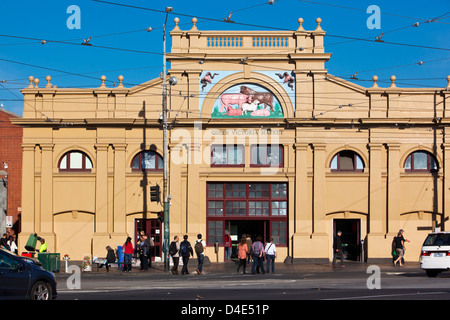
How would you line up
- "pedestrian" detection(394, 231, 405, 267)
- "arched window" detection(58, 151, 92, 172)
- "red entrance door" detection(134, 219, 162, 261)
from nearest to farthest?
"pedestrian" detection(394, 231, 405, 267) < "red entrance door" detection(134, 219, 162, 261) < "arched window" detection(58, 151, 92, 172)

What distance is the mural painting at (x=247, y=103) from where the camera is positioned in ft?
122

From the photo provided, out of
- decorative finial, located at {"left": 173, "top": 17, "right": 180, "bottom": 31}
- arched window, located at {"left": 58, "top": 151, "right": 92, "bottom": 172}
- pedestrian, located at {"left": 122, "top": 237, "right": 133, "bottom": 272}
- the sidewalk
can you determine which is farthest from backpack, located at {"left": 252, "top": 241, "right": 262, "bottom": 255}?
decorative finial, located at {"left": 173, "top": 17, "right": 180, "bottom": 31}

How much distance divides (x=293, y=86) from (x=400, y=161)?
6.72 meters

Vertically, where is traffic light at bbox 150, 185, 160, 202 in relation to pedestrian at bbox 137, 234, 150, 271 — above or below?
above

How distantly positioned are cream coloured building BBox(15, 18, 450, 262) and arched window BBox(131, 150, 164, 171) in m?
0.06

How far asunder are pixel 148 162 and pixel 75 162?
3.82 meters

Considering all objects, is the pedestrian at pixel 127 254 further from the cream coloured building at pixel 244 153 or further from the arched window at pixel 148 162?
the arched window at pixel 148 162

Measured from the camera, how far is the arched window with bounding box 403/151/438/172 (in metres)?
37.5

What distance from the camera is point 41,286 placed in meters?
16.2

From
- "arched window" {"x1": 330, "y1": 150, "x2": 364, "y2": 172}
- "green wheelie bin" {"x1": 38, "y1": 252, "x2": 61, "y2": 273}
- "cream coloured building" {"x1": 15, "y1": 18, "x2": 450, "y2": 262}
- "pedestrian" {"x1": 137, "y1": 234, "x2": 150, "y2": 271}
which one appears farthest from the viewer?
"arched window" {"x1": 330, "y1": 150, "x2": 364, "y2": 172}

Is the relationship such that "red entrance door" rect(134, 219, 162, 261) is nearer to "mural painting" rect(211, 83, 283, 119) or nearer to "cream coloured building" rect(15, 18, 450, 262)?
"cream coloured building" rect(15, 18, 450, 262)

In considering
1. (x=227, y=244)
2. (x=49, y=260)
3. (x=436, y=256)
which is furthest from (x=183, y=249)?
(x=436, y=256)
